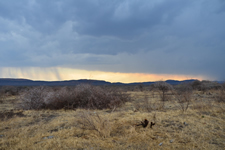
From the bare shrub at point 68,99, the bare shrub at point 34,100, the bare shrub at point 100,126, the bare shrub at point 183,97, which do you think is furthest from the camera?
the bare shrub at point 34,100

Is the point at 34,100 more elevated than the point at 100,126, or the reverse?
the point at 34,100

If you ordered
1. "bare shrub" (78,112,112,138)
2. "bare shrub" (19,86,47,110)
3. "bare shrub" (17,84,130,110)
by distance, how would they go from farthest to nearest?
"bare shrub" (19,86,47,110) → "bare shrub" (17,84,130,110) → "bare shrub" (78,112,112,138)

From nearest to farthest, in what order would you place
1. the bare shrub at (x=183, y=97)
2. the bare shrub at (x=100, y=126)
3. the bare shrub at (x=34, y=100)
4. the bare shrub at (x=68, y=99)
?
the bare shrub at (x=100, y=126) < the bare shrub at (x=183, y=97) < the bare shrub at (x=68, y=99) < the bare shrub at (x=34, y=100)

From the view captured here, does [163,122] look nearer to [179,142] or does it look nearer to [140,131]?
[140,131]

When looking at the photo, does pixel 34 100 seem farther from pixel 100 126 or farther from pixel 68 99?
pixel 100 126

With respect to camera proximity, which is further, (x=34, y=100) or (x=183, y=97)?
(x=183, y=97)

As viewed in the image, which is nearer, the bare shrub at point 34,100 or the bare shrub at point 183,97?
the bare shrub at point 183,97

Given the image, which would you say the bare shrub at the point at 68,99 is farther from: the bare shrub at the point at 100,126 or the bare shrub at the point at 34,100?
the bare shrub at the point at 100,126

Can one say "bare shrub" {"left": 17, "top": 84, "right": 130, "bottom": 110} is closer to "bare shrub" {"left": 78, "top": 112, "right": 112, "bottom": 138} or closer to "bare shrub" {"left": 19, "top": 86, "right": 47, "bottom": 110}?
"bare shrub" {"left": 19, "top": 86, "right": 47, "bottom": 110}

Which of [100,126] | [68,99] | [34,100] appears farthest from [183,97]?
[34,100]

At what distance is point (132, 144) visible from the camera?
4109 millimetres

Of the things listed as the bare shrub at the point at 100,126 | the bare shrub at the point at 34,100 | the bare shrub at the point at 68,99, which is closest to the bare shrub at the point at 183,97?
the bare shrub at the point at 68,99

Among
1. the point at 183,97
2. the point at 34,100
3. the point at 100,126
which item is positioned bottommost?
the point at 100,126

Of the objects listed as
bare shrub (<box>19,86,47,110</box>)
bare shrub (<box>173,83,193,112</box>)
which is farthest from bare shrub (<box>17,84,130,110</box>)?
bare shrub (<box>173,83,193,112</box>)
